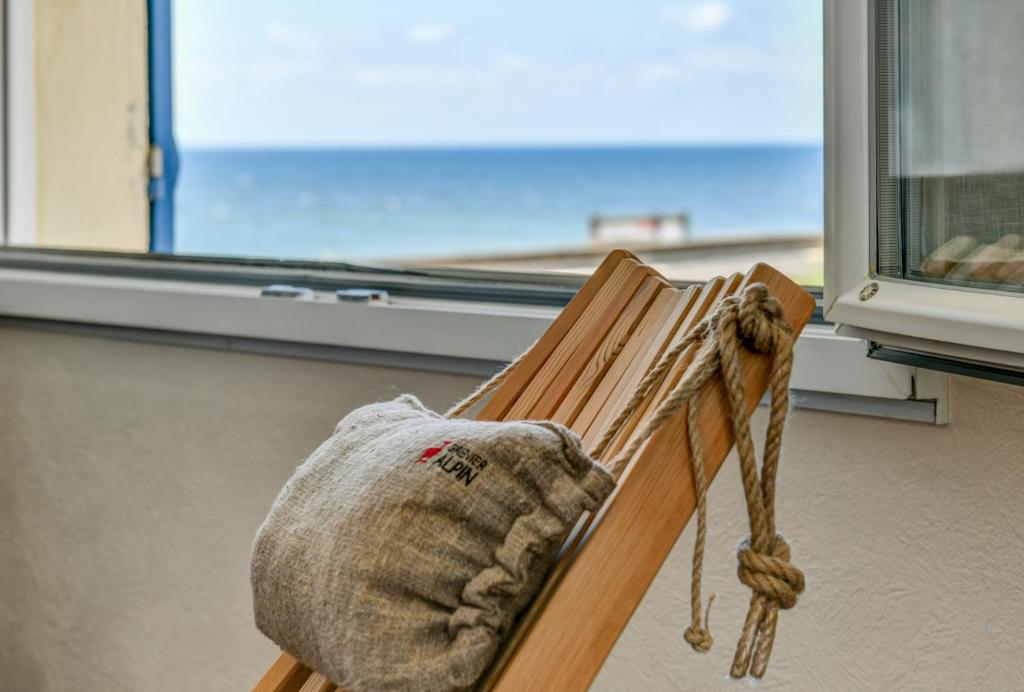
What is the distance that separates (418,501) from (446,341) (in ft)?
1.77

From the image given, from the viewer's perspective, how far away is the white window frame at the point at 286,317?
0.83 metres

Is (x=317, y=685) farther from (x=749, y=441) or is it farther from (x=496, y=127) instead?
(x=496, y=127)

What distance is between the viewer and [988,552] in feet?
2.62

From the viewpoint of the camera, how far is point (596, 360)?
68 centimetres

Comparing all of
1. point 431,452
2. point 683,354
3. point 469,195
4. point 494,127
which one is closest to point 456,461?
point 431,452

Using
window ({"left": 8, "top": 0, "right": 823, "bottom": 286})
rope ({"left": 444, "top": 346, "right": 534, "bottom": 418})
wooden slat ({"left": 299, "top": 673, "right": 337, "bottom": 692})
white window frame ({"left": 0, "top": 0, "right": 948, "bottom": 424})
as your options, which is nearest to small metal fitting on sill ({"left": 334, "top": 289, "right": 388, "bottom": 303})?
white window frame ({"left": 0, "top": 0, "right": 948, "bottom": 424})

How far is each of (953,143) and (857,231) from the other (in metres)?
0.09

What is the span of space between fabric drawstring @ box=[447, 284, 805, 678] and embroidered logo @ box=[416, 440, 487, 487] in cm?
7

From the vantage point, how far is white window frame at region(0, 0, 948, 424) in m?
0.83

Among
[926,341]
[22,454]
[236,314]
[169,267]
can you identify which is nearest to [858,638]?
[926,341]

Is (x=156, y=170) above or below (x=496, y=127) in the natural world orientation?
below

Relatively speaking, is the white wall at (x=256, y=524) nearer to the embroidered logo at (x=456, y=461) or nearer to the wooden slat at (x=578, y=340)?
the wooden slat at (x=578, y=340)

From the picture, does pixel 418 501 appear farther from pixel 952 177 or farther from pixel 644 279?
pixel 952 177

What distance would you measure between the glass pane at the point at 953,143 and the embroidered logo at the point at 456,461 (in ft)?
1.19
